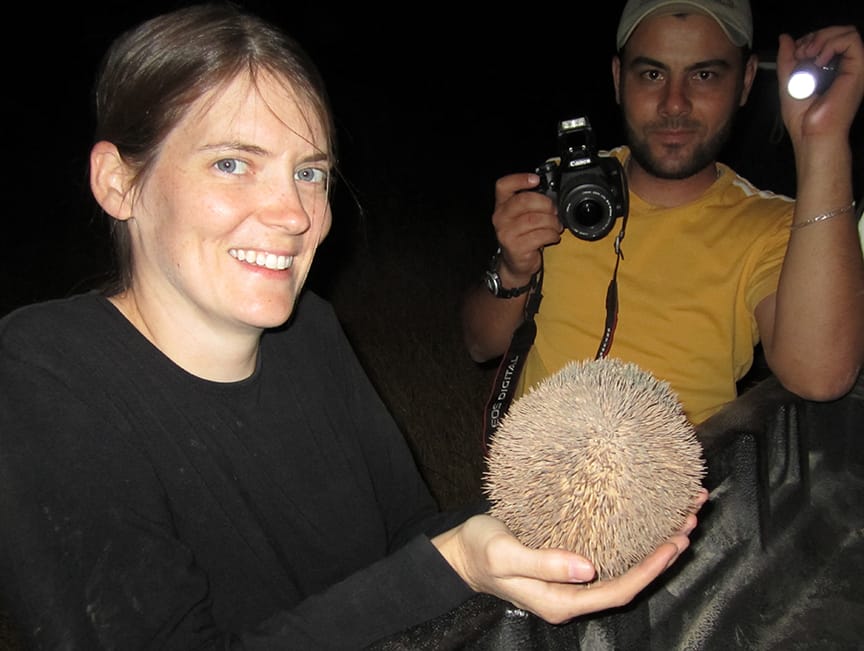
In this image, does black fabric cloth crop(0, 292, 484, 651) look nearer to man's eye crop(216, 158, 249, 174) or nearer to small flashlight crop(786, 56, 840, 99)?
man's eye crop(216, 158, 249, 174)

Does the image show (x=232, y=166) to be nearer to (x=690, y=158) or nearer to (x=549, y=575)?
(x=549, y=575)

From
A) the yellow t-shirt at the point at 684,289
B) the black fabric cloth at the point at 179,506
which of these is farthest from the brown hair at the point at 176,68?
the yellow t-shirt at the point at 684,289

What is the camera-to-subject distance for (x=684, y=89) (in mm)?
2170

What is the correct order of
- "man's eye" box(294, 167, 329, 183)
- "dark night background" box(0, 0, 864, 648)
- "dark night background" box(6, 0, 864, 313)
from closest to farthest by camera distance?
→ "man's eye" box(294, 167, 329, 183) < "dark night background" box(0, 0, 864, 648) < "dark night background" box(6, 0, 864, 313)

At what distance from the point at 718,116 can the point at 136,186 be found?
1.76 metres

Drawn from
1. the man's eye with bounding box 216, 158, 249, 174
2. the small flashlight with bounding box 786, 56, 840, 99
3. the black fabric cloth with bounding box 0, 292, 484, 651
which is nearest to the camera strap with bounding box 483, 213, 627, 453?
the small flashlight with bounding box 786, 56, 840, 99

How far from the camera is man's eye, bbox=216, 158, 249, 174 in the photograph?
1.21 meters

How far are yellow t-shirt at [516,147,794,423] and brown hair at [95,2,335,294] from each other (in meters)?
1.14

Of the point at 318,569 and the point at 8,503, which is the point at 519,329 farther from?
the point at 8,503

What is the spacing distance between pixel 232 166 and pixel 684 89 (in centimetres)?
156

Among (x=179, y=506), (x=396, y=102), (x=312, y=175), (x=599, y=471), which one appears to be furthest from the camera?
(x=396, y=102)

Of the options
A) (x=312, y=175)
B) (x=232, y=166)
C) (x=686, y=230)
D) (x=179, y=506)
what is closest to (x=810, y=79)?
(x=686, y=230)

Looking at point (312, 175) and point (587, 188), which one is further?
point (587, 188)

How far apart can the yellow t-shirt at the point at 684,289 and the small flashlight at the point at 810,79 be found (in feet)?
1.19
